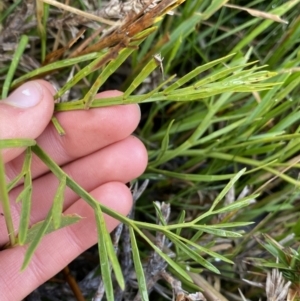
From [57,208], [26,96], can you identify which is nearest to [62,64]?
[26,96]

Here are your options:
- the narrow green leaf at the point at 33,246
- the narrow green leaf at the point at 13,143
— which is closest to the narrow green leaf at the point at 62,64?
the narrow green leaf at the point at 13,143

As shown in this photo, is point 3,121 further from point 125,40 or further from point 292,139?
point 292,139

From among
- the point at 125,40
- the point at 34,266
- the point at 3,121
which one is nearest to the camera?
the point at 125,40

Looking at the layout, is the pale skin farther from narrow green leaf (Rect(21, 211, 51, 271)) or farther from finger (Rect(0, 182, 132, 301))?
narrow green leaf (Rect(21, 211, 51, 271))

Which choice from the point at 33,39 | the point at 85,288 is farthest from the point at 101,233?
the point at 33,39

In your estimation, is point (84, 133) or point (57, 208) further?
point (84, 133)

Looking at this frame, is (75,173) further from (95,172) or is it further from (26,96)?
(26,96)
